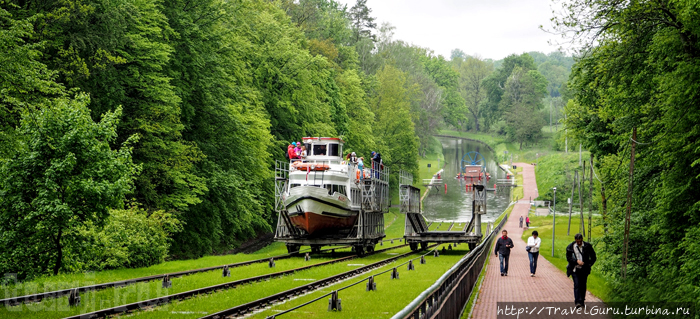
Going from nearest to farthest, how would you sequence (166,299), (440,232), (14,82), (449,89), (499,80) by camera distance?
(166,299)
(14,82)
(440,232)
(449,89)
(499,80)

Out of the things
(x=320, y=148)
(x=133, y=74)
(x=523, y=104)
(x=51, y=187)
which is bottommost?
(x=51, y=187)

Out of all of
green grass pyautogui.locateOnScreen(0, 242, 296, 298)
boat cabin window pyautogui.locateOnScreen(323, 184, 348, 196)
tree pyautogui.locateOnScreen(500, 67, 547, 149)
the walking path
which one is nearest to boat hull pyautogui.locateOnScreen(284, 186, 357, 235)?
boat cabin window pyautogui.locateOnScreen(323, 184, 348, 196)

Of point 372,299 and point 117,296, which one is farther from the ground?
point 117,296

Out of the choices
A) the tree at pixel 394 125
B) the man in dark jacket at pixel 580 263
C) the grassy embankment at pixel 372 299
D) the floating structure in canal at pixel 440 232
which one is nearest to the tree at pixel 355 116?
the tree at pixel 394 125

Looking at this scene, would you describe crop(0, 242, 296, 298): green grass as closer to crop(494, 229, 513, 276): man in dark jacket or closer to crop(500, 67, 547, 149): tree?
crop(494, 229, 513, 276): man in dark jacket

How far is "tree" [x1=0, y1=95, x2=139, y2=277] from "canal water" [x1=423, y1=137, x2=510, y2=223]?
173ft

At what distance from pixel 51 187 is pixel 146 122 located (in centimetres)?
1325

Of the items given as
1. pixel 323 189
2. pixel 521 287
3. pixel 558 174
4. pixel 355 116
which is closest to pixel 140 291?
pixel 521 287

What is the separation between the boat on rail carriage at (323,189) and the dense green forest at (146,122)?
5368mm

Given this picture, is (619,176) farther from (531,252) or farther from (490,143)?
(490,143)

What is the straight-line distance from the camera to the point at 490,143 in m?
166

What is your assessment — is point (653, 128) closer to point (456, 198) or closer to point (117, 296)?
point (117, 296)

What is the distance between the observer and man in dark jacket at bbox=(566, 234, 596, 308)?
1459 centimetres

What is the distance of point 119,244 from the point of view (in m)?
24.1
